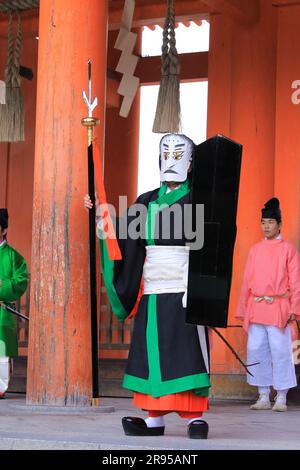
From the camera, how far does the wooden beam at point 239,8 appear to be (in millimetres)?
9633

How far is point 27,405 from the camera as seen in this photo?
7.68 meters

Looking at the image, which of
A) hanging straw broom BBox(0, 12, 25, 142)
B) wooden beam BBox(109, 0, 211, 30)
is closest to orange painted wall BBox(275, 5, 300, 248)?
wooden beam BBox(109, 0, 211, 30)

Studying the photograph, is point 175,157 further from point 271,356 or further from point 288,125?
point 288,125

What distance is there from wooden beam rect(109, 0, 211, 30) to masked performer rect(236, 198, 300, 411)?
2.73 m

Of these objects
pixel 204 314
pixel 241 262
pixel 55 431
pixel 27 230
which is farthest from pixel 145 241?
pixel 27 230

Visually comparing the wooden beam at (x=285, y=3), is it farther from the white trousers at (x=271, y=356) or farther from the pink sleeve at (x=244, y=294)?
the white trousers at (x=271, y=356)

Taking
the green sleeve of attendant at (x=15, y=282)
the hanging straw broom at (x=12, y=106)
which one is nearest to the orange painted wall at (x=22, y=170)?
the hanging straw broom at (x=12, y=106)

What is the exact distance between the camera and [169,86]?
9.86m

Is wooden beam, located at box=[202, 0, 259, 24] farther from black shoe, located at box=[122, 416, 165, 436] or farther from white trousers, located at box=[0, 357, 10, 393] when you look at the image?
black shoe, located at box=[122, 416, 165, 436]

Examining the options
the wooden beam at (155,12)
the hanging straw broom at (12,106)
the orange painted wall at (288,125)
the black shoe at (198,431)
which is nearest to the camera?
the black shoe at (198,431)

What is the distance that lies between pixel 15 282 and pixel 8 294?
4.3 inches

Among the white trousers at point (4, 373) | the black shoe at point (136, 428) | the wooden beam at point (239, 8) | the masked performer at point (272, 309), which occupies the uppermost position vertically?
the wooden beam at point (239, 8)

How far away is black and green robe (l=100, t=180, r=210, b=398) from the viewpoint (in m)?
6.20

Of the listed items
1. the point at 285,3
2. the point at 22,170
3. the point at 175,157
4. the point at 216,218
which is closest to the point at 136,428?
the point at 216,218
